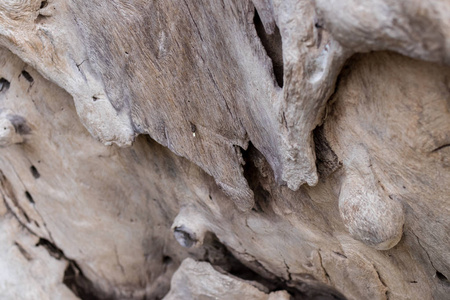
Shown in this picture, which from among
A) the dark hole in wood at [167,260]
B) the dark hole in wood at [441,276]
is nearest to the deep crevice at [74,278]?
the dark hole in wood at [167,260]

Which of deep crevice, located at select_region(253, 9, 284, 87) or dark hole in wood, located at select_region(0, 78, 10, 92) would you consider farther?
dark hole in wood, located at select_region(0, 78, 10, 92)

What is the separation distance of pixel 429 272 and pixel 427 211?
21cm

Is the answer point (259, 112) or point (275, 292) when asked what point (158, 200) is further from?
point (259, 112)

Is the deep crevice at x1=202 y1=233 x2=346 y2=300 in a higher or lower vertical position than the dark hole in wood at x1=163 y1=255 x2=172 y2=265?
higher

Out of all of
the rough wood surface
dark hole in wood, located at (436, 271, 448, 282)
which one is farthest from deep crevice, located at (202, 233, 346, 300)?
dark hole in wood, located at (436, 271, 448, 282)

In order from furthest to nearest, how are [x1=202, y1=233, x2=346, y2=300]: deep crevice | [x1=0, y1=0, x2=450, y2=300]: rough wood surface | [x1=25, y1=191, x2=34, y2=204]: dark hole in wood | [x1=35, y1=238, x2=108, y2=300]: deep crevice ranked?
1. [x1=35, y1=238, x2=108, y2=300]: deep crevice
2. [x1=25, y1=191, x2=34, y2=204]: dark hole in wood
3. [x1=202, y1=233, x2=346, y2=300]: deep crevice
4. [x1=0, y1=0, x2=450, y2=300]: rough wood surface

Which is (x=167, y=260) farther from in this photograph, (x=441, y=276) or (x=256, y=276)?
(x=441, y=276)

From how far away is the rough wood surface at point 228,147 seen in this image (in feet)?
2.97

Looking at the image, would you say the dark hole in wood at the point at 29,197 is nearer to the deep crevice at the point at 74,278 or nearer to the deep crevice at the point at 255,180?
the deep crevice at the point at 74,278

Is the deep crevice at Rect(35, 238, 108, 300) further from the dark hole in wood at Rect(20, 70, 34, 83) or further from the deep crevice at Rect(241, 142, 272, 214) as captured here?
the deep crevice at Rect(241, 142, 272, 214)

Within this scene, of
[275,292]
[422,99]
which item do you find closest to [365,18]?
[422,99]

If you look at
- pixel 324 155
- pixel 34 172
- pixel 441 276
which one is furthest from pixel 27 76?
pixel 441 276

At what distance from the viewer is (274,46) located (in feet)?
3.45

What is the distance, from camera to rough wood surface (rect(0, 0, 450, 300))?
0.91 metres
